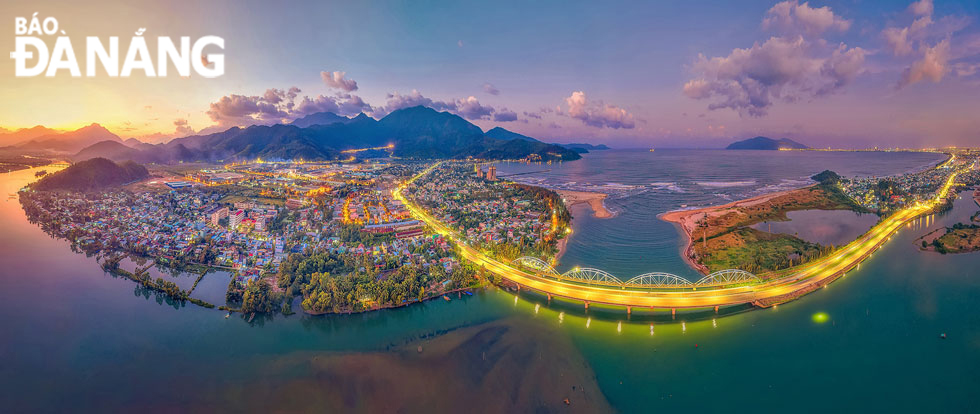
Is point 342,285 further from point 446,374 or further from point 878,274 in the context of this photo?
point 878,274

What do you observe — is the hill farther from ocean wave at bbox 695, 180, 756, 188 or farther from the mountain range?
ocean wave at bbox 695, 180, 756, 188

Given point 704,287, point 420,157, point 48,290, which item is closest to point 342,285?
point 48,290

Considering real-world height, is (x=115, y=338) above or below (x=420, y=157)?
below

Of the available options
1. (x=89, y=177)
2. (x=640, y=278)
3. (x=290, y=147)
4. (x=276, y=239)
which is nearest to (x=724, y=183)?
(x=640, y=278)

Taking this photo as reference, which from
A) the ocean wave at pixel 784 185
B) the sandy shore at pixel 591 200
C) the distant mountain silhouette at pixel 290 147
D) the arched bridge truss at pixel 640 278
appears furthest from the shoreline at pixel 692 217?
the distant mountain silhouette at pixel 290 147

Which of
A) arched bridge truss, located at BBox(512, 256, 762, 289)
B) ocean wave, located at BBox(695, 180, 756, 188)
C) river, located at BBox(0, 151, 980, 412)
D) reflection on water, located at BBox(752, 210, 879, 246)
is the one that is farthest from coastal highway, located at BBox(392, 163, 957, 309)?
ocean wave, located at BBox(695, 180, 756, 188)

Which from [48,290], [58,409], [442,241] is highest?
[442,241]
